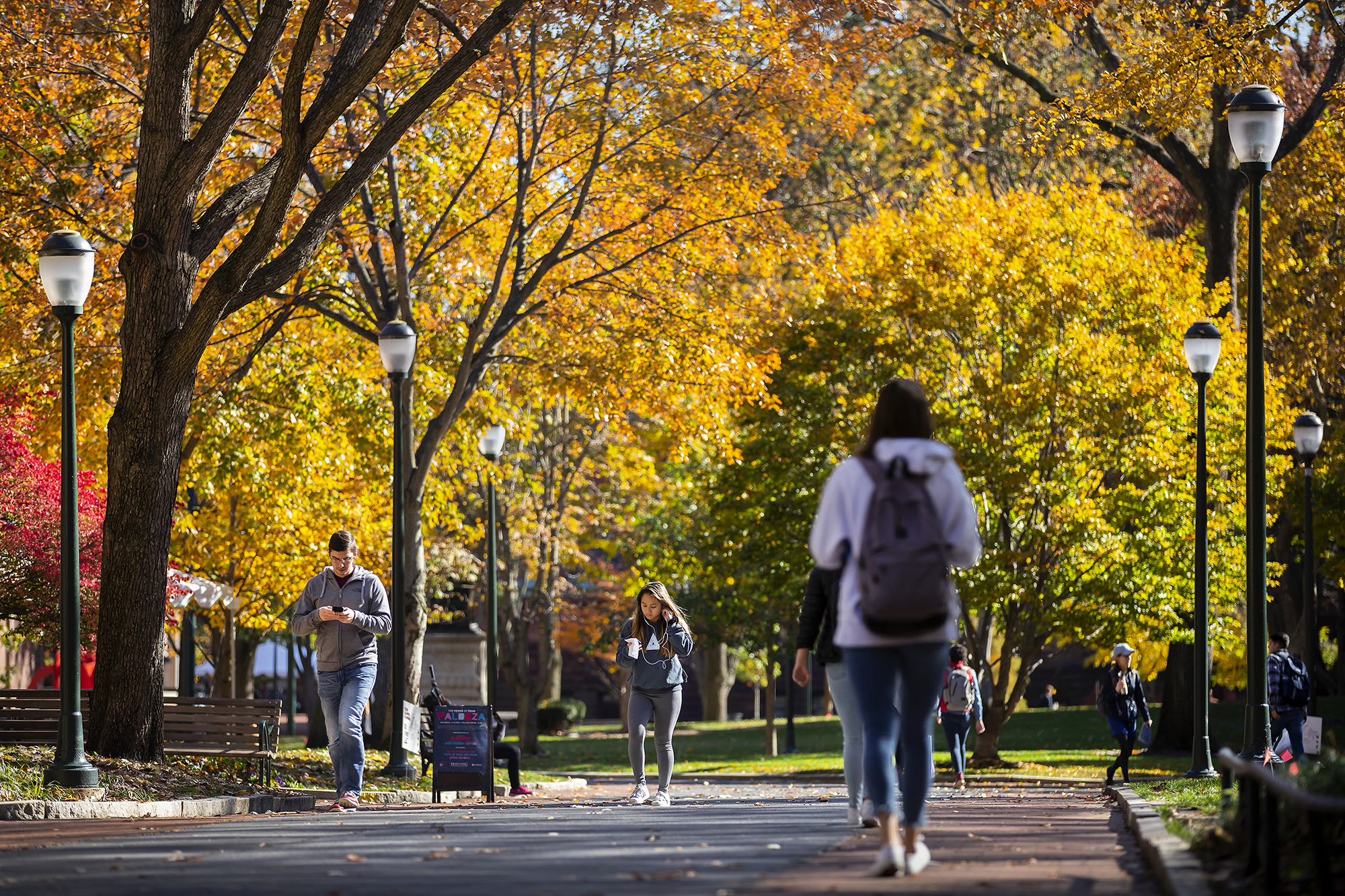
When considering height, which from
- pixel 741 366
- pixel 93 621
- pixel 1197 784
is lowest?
pixel 1197 784

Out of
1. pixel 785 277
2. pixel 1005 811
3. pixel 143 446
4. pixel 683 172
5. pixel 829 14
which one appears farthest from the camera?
pixel 785 277

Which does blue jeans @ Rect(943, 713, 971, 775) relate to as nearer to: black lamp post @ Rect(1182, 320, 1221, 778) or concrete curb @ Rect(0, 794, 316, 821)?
black lamp post @ Rect(1182, 320, 1221, 778)

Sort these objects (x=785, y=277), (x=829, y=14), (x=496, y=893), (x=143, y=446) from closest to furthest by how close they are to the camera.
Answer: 1. (x=496, y=893)
2. (x=143, y=446)
3. (x=829, y=14)
4. (x=785, y=277)

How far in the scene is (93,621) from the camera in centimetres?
1920

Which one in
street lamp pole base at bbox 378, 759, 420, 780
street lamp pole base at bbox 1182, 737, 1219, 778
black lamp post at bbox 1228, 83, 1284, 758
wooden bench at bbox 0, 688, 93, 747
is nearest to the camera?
black lamp post at bbox 1228, 83, 1284, 758

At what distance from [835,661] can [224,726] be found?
7.52 meters

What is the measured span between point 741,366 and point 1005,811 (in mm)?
9940

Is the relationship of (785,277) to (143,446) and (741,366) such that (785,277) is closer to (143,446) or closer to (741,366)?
(741,366)

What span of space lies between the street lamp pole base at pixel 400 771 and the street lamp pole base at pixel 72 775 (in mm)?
5030

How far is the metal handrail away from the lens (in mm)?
4961

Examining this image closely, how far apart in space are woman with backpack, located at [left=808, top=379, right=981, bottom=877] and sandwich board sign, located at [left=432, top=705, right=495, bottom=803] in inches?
308

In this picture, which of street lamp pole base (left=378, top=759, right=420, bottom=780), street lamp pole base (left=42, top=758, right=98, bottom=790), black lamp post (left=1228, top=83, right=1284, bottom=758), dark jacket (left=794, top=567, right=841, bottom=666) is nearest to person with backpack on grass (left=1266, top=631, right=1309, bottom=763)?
black lamp post (left=1228, top=83, right=1284, bottom=758)

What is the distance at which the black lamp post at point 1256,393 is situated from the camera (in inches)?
500

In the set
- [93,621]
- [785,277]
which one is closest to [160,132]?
[93,621]
